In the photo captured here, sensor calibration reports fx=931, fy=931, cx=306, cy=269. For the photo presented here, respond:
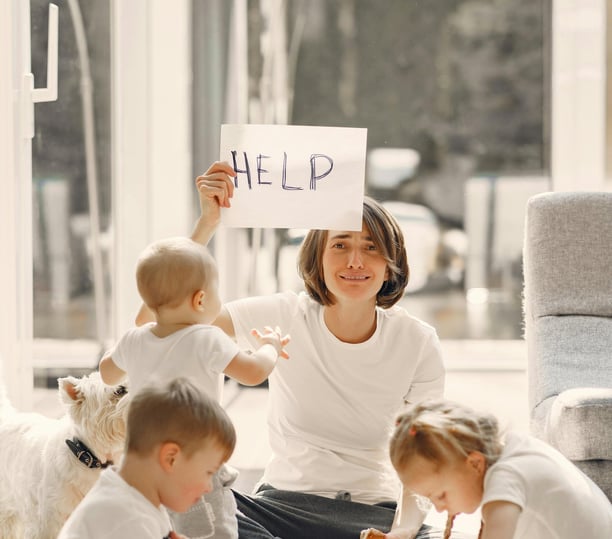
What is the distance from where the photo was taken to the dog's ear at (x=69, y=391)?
169 cm

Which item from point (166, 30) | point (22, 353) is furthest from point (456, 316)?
point (22, 353)

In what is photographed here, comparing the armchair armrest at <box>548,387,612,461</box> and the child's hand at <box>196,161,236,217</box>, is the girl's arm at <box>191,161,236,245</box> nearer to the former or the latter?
the child's hand at <box>196,161,236,217</box>

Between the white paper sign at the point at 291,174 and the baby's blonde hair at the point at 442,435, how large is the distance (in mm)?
522

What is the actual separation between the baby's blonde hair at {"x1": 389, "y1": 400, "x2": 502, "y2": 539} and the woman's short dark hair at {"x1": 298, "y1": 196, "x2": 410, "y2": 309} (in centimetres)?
52

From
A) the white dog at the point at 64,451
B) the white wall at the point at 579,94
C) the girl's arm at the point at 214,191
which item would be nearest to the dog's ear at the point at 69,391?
the white dog at the point at 64,451

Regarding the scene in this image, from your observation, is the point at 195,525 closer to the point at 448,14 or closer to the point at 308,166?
the point at 308,166

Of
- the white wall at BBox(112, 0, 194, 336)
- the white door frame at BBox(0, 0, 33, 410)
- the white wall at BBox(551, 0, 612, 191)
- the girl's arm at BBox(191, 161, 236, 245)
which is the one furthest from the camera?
the white wall at BBox(551, 0, 612, 191)

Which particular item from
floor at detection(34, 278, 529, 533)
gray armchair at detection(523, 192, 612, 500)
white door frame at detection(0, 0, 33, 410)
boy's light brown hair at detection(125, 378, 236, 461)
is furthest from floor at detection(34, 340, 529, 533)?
boy's light brown hair at detection(125, 378, 236, 461)

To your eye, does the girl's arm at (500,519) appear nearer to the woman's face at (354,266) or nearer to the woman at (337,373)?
the woman at (337,373)

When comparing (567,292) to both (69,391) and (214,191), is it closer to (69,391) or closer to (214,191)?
(214,191)

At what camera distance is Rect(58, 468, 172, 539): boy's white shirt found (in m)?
1.29

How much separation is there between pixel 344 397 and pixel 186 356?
0.50 meters

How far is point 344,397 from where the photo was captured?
193cm

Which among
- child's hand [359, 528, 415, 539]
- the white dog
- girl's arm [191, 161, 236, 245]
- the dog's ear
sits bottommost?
child's hand [359, 528, 415, 539]
